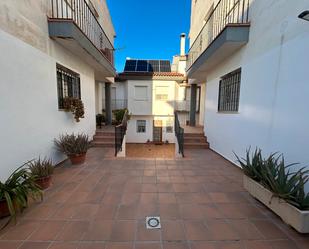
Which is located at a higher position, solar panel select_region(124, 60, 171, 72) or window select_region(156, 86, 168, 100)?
solar panel select_region(124, 60, 171, 72)

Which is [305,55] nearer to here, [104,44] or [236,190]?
[236,190]

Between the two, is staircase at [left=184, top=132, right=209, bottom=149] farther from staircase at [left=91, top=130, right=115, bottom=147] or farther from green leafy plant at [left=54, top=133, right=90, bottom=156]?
green leafy plant at [left=54, top=133, right=90, bottom=156]

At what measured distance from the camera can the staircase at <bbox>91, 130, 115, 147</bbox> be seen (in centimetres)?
628

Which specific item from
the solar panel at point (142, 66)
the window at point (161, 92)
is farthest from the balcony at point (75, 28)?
the solar panel at point (142, 66)

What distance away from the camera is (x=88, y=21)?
5.34 meters

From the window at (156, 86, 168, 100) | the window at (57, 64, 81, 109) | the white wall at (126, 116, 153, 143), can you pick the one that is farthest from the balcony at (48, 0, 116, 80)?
the white wall at (126, 116, 153, 143)

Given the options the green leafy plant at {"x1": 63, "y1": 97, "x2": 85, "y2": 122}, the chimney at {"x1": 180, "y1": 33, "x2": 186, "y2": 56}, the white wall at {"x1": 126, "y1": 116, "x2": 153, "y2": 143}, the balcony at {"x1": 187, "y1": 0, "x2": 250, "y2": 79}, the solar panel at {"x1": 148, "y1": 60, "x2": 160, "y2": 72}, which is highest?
the chimney at {"x1": 180, "y1": 33, "x2": 186, "y2": 56}

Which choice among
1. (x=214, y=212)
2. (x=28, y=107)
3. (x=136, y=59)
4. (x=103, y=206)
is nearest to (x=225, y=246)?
(x=214, y=212)

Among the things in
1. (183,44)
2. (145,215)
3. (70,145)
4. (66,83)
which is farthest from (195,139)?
(183,44)

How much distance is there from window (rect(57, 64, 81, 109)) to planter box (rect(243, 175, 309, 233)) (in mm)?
4676

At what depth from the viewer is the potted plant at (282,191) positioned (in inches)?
69.9

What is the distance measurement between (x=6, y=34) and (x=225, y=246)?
13.8 ft

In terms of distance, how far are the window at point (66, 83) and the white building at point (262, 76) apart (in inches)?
166

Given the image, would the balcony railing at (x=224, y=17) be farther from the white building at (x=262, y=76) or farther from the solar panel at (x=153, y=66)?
the solar panel at (x=153, y=66)
